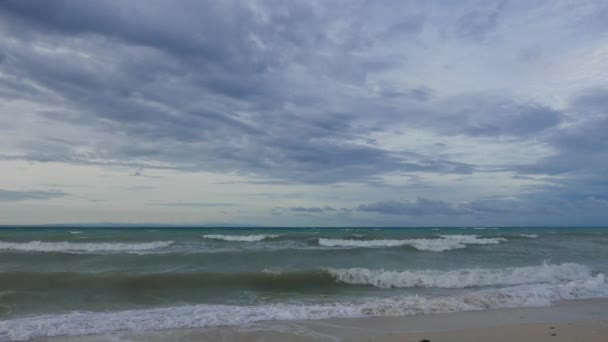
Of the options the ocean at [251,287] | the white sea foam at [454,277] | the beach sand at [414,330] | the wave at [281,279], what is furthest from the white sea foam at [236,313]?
the wave at [281,279]

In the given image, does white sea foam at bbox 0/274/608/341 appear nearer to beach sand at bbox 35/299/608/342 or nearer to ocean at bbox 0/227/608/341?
ocean at bbox 0/227/608/341

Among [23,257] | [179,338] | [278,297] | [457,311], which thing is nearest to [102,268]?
[23,257]

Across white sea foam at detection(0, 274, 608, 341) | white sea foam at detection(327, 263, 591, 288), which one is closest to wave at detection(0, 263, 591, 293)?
white sea foam at detection(327, 263, 591, 288)

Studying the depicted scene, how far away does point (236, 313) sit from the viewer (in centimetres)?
867

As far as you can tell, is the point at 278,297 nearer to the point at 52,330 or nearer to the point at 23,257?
the point at 52,330

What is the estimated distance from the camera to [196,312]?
886cm

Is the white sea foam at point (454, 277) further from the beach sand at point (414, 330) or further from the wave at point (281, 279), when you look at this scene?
the beach sand at point (414, 330)

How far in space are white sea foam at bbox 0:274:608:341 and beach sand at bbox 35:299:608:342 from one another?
37cm

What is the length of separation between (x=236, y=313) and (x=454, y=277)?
752 cm

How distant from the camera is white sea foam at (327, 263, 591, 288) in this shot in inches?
502

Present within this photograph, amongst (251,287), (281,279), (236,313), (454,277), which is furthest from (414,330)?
(281,279)

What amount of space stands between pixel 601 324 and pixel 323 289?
6.74m

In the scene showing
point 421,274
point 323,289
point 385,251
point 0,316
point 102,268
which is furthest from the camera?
point 385,251

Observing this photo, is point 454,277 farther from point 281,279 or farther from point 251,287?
point 251,287
